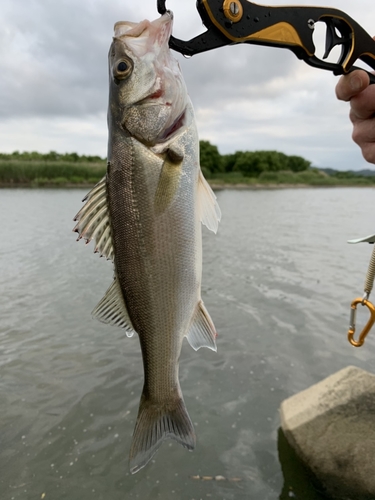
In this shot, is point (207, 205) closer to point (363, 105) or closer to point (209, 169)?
point (363, 105)

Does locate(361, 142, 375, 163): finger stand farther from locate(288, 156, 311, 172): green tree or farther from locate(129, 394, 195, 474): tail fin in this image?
locate(288, 156, 311, 172): green tree

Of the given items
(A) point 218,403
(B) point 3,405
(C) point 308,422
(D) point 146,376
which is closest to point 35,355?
(B) point 3,405

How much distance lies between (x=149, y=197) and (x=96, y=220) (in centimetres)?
33

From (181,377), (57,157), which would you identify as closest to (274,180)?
(57,157)

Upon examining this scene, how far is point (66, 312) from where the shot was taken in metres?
8.63

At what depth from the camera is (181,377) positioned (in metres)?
6.13

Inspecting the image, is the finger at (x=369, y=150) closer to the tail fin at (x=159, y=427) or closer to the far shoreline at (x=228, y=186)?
the tail fin at (x=159, y=427)

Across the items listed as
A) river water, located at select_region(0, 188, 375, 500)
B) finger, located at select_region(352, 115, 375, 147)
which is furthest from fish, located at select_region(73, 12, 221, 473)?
river water, located at select_region(0, 188, 375, 500)

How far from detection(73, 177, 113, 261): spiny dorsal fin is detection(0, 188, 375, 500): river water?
331cm

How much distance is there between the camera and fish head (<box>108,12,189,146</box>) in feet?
6.42

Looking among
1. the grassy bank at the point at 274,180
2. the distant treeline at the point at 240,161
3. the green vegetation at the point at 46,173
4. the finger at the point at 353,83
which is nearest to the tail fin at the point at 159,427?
the finger at the point at 353,83

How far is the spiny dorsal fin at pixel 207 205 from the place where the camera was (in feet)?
6.89

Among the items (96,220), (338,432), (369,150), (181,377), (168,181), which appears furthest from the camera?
(181,377)

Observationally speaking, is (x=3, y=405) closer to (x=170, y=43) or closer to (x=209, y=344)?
(x=209, y=344)
